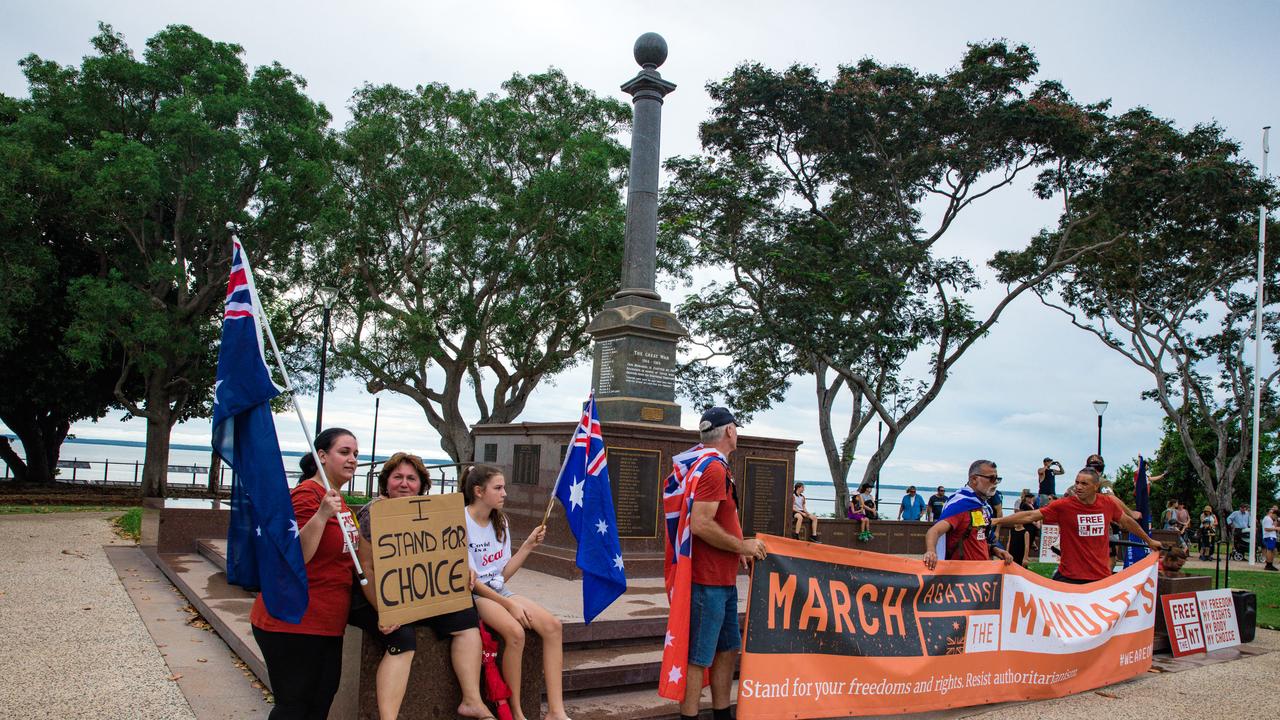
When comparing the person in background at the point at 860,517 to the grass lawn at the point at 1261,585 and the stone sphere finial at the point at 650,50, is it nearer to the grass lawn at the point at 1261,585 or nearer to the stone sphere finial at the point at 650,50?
the grass lawn at the point at 1261,585

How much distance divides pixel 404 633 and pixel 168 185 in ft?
74.7

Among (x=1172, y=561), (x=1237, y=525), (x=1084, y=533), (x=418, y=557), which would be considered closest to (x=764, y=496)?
(x=1084, y=533)

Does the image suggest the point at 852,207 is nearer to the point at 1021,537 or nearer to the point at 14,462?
the point at 1021,537

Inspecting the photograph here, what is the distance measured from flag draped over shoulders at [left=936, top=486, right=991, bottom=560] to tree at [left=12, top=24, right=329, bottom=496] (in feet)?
69.8

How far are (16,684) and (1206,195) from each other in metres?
25.4

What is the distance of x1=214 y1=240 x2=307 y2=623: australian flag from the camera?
3641 mm

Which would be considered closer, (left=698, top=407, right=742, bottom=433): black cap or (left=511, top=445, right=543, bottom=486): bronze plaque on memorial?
(left=698, top=407, right=742, bottom=433): black cap

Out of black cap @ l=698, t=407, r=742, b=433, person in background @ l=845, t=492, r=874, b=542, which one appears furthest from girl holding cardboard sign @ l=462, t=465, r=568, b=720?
person in background @ l=845, t=492, r=874, b=542

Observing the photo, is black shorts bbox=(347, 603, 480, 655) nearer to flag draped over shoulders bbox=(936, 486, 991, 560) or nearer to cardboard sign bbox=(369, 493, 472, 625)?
cardboard sign bbox=(369, 493, 472, 625)

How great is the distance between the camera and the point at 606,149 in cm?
2659

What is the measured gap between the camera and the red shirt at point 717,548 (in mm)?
4883

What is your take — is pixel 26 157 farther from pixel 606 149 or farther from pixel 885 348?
pixel 885 348

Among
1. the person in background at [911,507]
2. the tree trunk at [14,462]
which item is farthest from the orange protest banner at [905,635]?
the tree trunk at [14,462]

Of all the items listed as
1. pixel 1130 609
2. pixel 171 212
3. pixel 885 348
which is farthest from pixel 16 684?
pixel 171 212
